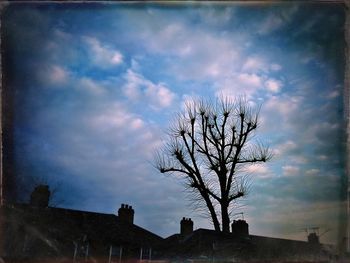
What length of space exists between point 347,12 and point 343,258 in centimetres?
342

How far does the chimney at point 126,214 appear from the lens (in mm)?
18320

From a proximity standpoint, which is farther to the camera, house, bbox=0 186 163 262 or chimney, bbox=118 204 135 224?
chimney, bbox=118 204 135 224

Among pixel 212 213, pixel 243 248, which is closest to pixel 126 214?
pixel 212 213

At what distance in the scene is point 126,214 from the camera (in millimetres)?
18922

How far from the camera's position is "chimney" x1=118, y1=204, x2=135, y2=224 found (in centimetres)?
1832

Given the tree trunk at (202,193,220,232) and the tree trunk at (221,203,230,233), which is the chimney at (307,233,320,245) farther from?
the tree trunk at (202,193,220,232)

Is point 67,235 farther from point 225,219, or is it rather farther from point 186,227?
point 186,227

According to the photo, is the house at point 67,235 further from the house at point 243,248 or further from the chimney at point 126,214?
the house at point 243,248

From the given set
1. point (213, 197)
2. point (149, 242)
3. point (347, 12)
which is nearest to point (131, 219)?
point (149, 242)

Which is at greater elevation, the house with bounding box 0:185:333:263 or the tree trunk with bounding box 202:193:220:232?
the tree trunk with bounding box 202:193:220:232

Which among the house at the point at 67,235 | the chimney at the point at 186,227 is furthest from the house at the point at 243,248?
the house at the point at 67,235

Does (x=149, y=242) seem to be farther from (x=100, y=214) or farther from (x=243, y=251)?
(x=243, y=251)

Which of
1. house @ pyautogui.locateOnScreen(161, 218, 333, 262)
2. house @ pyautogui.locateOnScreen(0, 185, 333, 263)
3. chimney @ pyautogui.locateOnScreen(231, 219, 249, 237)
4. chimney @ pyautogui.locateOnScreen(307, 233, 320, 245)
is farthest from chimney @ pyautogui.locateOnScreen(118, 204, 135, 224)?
chimney @ pyautogui.locateOnScreen(307, 233, 320, 245)

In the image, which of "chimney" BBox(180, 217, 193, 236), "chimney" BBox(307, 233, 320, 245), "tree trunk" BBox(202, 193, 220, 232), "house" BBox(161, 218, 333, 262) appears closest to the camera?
"house" BBox(161, 218, 333, 262)
